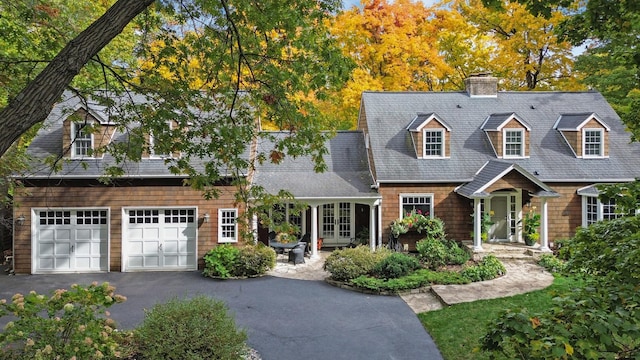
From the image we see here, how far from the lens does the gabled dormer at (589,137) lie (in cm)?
1828

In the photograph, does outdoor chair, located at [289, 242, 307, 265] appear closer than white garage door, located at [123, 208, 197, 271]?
No

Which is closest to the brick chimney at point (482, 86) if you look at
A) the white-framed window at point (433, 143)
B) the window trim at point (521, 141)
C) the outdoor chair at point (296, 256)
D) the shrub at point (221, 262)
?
the window trim at point (521, 141)

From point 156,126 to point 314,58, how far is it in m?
2.50

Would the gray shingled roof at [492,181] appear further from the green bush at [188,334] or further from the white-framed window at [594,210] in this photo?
the green bush at [188,334]

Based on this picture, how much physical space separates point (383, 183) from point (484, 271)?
5.75 meters

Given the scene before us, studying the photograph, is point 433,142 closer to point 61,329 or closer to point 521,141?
point 521,141

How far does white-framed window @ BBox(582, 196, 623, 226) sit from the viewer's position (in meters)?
16.8

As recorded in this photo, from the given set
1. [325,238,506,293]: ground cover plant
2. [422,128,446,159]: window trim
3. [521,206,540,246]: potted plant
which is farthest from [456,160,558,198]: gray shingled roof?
[325,238,506,293]: ground cover plant

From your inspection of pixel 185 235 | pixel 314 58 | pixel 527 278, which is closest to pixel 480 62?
pixel 527 278

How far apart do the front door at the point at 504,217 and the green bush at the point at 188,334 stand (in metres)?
13.9

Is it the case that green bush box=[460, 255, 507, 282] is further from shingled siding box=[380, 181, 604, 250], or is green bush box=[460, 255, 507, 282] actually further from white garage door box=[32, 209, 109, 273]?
white garage door box=[32, 209, 109, 273]

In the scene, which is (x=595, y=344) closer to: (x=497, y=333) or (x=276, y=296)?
(x=497, y=333)

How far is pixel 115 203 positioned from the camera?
15359 millimetres

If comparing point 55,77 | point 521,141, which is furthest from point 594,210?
point 55,77
